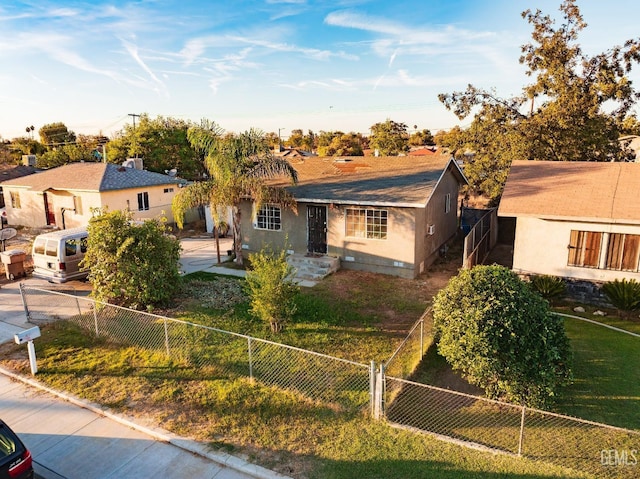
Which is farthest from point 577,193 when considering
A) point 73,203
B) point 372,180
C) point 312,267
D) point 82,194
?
point 73,203

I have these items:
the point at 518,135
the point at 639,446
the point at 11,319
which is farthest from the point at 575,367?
the point at 518,135

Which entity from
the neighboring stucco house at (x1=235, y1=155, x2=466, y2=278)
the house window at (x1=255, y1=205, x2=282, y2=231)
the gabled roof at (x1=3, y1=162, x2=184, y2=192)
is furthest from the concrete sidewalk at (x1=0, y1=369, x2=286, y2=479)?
the gabled roof at (x1=3, y1=162, x2=184, y2=192)

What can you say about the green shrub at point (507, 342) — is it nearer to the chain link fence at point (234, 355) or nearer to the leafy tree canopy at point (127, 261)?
the chain link fence at point (234, 355)

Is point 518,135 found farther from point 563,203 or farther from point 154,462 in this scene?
point 154,462

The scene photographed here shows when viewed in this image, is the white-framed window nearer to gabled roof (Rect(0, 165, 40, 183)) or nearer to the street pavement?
gabled roof (Rect(0, 165, 40, 183))

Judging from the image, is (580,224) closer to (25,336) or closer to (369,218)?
(369,218)
